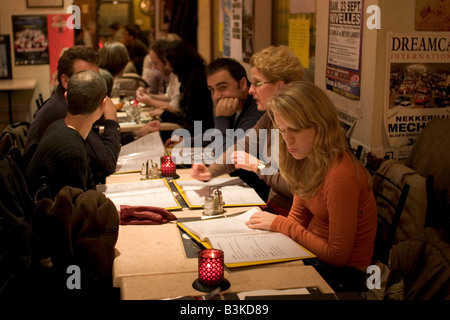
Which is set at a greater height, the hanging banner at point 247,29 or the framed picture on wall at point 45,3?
the framed picture on wall at point 45,3

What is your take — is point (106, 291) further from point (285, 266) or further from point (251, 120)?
point (251, 120)

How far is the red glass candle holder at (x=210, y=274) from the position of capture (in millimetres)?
1755

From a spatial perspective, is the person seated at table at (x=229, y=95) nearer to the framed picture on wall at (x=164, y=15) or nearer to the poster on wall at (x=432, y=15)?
the poster on wall at (x=432, y=15)

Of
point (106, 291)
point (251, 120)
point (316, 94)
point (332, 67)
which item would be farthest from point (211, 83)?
point (106, 291)

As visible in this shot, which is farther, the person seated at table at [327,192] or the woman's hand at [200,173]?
the woman's hand at [200,173]

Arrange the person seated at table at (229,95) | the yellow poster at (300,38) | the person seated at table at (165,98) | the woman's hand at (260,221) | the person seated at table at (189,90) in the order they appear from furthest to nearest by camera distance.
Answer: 1. the person seated at table at (165,98)
2. the person seated at table at (189,90)
3. the yellow poster at (300,38)
4. the person seated at table at (229,95)
5. the woman's hand at (260,221)

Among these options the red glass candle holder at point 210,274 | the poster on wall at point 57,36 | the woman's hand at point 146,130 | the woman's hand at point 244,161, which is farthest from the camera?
the poster on wall at point 57,36

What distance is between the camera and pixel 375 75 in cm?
289

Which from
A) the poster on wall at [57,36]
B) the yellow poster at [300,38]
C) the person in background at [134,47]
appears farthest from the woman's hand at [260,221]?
the person in background at [134,47]

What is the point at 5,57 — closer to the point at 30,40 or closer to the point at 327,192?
the point at 30,40

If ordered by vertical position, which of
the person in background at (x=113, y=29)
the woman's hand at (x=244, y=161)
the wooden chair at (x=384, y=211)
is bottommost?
the wooden chair at (x=384, y=211)

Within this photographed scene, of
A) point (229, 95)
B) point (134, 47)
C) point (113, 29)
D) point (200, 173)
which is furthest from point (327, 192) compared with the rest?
point (113, 29)

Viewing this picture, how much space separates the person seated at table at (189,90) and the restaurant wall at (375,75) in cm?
181

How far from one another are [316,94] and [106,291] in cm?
108
